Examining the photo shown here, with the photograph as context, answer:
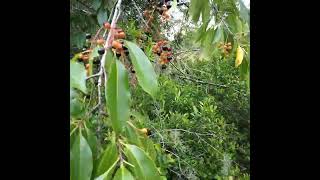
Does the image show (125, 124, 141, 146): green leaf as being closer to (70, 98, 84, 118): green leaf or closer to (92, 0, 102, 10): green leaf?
(70, 98, 84, 118): green leaf

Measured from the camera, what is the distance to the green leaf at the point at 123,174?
0.44m

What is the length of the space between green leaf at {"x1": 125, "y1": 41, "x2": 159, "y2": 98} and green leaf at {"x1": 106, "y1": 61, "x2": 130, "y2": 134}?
1.1 inches

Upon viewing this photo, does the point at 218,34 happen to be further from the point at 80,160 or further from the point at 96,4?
the point at 80,160

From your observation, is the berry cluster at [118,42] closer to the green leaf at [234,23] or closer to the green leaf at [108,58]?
the green leaf at [108,58]

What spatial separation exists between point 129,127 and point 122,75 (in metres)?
0.12

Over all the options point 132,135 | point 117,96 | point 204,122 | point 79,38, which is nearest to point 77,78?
point 117,96

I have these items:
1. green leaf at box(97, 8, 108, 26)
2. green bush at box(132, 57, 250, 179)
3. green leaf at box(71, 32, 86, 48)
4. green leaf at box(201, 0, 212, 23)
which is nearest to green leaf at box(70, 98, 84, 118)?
green leaf at box(71, 32, 86, 48)

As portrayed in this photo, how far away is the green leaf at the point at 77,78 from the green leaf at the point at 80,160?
71 mm

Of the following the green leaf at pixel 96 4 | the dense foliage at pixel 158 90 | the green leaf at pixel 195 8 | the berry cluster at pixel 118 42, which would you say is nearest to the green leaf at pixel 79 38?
the dense foliage at pixel 158 90
